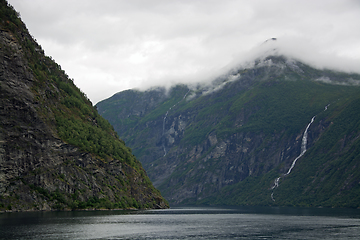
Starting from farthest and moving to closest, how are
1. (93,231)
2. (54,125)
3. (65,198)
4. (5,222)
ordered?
(54,125), (65,198), (5,222), (93,231)

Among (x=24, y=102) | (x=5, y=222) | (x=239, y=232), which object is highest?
(x=24, y=102)

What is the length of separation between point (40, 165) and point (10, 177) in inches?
630

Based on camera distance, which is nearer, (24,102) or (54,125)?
(24,102)

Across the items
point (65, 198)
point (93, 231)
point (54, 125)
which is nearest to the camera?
point (93, 231)

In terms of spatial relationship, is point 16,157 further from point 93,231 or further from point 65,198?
point 93,231

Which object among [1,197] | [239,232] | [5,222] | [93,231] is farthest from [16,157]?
[239,232]

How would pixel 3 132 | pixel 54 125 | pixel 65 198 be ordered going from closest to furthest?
pixel 3 132 → pixel 65 198 → pixel 54 125

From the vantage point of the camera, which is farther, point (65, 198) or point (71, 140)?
point (71, 140)

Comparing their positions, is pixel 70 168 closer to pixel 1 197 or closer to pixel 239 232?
pixel 1 197

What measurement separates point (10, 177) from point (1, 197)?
10887 mm

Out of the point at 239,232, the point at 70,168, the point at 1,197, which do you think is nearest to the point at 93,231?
the point at 239,232

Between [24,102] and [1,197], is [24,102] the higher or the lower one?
the higher one

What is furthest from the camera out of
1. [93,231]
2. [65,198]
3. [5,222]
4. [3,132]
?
[65,198]

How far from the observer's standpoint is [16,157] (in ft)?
539
